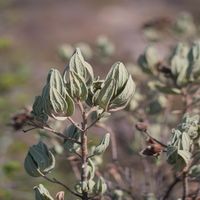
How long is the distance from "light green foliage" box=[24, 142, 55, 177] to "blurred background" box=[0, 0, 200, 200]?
1250 mm

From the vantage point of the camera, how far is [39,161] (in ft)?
7.16

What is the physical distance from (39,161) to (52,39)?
23692mm

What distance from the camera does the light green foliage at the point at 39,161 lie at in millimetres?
2189

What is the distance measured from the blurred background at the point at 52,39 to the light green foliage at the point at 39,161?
125cm

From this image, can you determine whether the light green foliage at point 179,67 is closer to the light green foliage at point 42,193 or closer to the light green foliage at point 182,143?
the light green foliage at point 182,143

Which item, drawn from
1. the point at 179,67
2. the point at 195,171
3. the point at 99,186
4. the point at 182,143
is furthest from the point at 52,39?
the point at 182,143

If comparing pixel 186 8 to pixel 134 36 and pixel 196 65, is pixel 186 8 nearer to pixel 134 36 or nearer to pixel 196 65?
pixel 134 36

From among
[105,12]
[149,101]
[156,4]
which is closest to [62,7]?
[105,12]

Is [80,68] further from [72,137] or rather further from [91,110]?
[72,137]

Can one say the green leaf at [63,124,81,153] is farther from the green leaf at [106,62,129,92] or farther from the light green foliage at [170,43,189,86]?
the light green foliage at [170,43,189,86]

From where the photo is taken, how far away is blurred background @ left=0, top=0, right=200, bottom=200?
4.80 m

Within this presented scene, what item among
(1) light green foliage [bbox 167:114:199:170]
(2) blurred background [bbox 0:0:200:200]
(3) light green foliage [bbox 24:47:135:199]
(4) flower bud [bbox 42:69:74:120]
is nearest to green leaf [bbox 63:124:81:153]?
(3) light green foliage [bbox 24:47:135:199]

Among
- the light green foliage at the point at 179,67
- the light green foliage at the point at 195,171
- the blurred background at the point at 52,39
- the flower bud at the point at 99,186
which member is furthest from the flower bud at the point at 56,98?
the blurred background at the point at 52,39

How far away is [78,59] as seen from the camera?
80.7 inches
